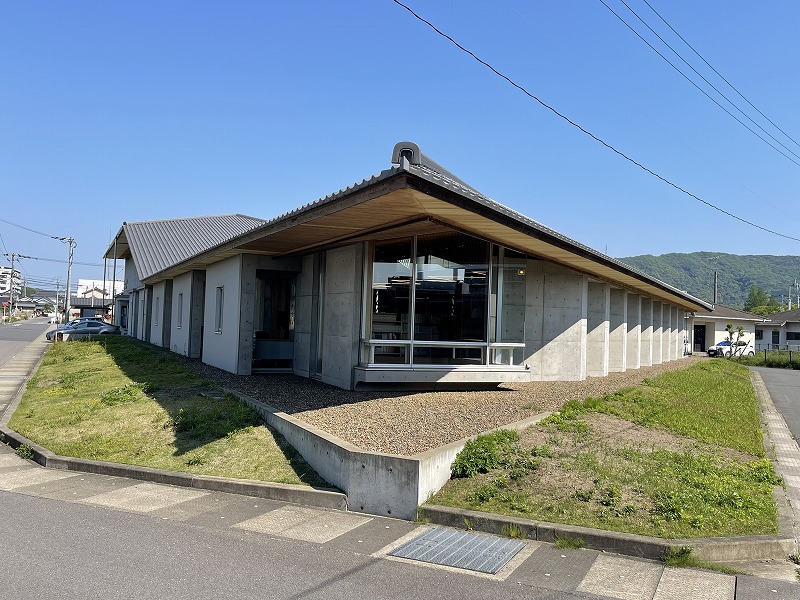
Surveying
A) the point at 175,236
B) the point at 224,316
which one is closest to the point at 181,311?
the point at 224,316

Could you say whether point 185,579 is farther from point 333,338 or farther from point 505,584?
point 333,338

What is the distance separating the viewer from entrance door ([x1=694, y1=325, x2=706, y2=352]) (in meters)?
53.4

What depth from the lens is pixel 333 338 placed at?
13.8 meters

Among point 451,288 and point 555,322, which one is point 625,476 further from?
point 555,322

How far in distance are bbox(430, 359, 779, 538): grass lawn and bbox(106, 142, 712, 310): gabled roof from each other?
3217 mm

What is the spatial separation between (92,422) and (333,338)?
16.0 feet

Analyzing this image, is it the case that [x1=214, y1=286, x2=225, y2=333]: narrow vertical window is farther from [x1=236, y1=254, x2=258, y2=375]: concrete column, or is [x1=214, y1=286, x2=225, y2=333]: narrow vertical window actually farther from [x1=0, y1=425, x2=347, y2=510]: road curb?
[x1=0, y1=425, x2=347, y2=510]: road curb

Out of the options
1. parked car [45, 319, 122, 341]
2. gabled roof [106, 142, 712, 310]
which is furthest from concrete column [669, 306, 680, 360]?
parked car [45, 319, 122, 341]

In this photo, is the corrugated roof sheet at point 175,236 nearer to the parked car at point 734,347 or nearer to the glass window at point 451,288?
the glass window at point 451,288

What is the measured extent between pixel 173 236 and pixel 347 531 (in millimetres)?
35391

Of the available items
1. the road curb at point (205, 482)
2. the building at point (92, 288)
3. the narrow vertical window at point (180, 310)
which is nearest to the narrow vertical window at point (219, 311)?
the narrow vertical window at point (180, 310)

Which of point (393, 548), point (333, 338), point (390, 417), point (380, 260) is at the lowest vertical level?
point (393, 548)

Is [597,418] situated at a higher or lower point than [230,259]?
lower

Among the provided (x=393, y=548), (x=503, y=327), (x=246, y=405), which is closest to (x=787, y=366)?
(x=503, y=327)
